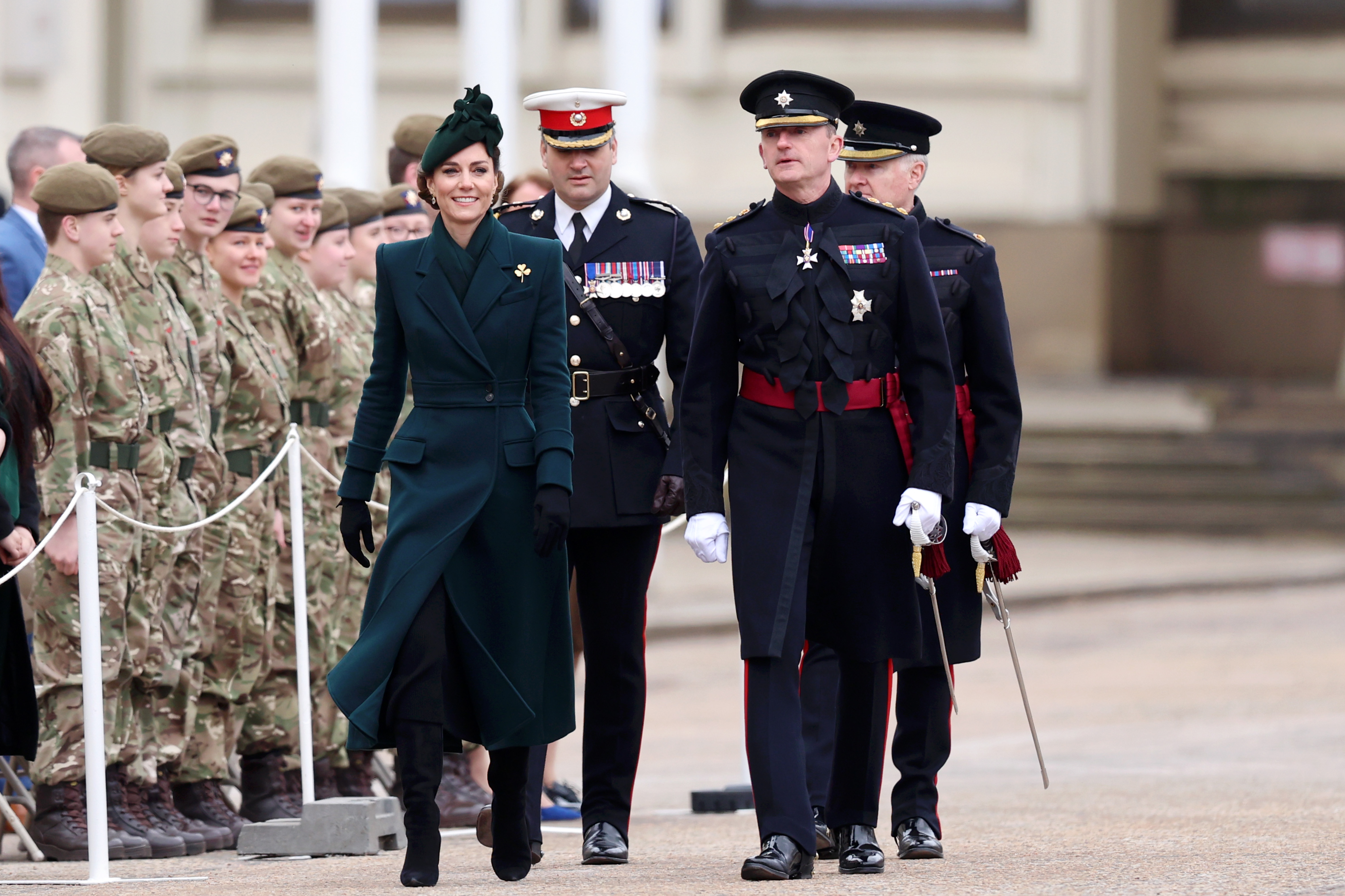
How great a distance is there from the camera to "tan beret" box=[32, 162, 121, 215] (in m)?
7.11

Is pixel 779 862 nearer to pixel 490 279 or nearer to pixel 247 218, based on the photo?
pixel 490 279

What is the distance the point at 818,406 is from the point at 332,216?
117 inches

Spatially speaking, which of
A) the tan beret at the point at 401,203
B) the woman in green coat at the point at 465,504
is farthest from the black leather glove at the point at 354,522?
the tan beret at the point at 401,203

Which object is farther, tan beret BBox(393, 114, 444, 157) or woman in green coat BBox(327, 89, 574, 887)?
tan beret BBox(393, 114, 444, 157)

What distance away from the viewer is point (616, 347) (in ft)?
22.3

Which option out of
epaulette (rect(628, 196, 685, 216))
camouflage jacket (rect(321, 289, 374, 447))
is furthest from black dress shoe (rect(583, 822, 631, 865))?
camouflage jacket (rect(321, 289, 374, 447))

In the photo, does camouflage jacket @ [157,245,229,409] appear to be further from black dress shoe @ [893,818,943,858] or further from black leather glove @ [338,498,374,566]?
black dress shoe @ [893,818,943,858]

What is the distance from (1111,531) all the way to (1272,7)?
8.56 meters

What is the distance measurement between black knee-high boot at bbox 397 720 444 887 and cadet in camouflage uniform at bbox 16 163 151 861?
4.79 feet

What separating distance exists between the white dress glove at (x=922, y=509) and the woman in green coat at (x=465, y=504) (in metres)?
0.83

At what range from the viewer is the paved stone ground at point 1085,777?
→ 6.07 meters

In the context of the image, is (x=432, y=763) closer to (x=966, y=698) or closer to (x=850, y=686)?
(x=850, y=686)

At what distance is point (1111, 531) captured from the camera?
21109 mm

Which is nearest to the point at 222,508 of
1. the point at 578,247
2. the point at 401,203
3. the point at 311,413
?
the point at 311,413
